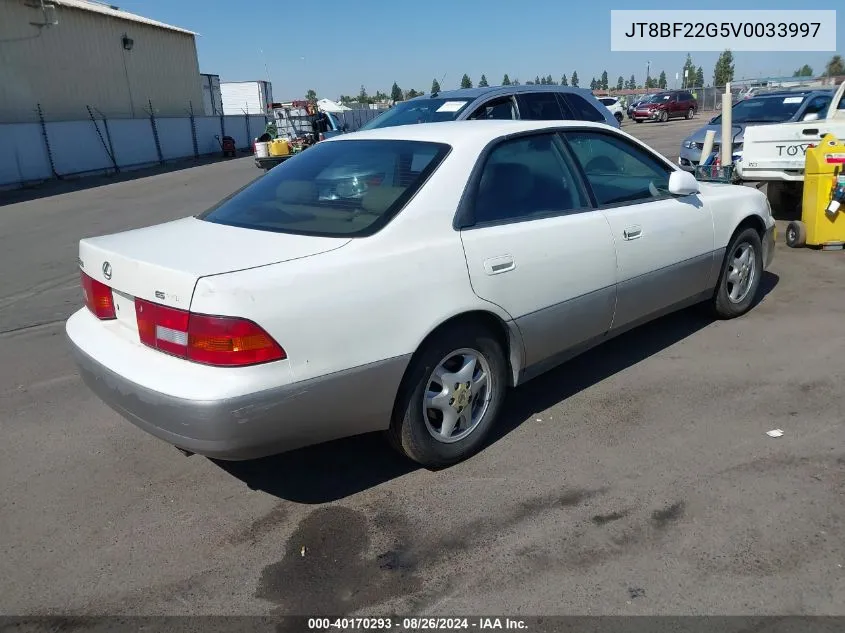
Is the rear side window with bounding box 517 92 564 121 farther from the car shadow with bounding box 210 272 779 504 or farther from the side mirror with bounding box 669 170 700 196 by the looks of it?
the car shadow with bounding box 210 272 779 504

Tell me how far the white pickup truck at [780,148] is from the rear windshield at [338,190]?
645 cm

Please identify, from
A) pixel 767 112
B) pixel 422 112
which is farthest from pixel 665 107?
pixel 422 112

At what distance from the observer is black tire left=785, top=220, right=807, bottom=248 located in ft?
25.5

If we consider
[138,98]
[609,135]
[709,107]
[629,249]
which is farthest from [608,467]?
[709,107]

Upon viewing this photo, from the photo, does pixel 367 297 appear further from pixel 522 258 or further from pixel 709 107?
pixel 709 107

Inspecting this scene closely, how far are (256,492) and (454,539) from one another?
1034mm

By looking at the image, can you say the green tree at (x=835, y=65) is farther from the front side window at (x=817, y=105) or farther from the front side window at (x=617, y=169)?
the front side window at (x=617, y=169)

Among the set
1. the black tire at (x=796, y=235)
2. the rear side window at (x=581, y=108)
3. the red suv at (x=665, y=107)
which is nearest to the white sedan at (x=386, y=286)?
the black tire at (x=796, y=235)

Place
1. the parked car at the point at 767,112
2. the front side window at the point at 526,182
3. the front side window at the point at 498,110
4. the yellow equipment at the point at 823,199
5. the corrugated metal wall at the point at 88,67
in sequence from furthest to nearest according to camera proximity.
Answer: the corrugated metal wall at the point at 88,67, the parked car at the point at 767,112, the front side window at the point at 498,110, the yellow equipment at the point at 823,199, the front side window at the point at 526,182

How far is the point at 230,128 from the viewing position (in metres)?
34.9

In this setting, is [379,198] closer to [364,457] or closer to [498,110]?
[364,457]

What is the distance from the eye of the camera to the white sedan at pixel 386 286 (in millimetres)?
2727

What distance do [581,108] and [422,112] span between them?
212 cm

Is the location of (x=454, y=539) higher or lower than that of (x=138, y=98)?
lower
